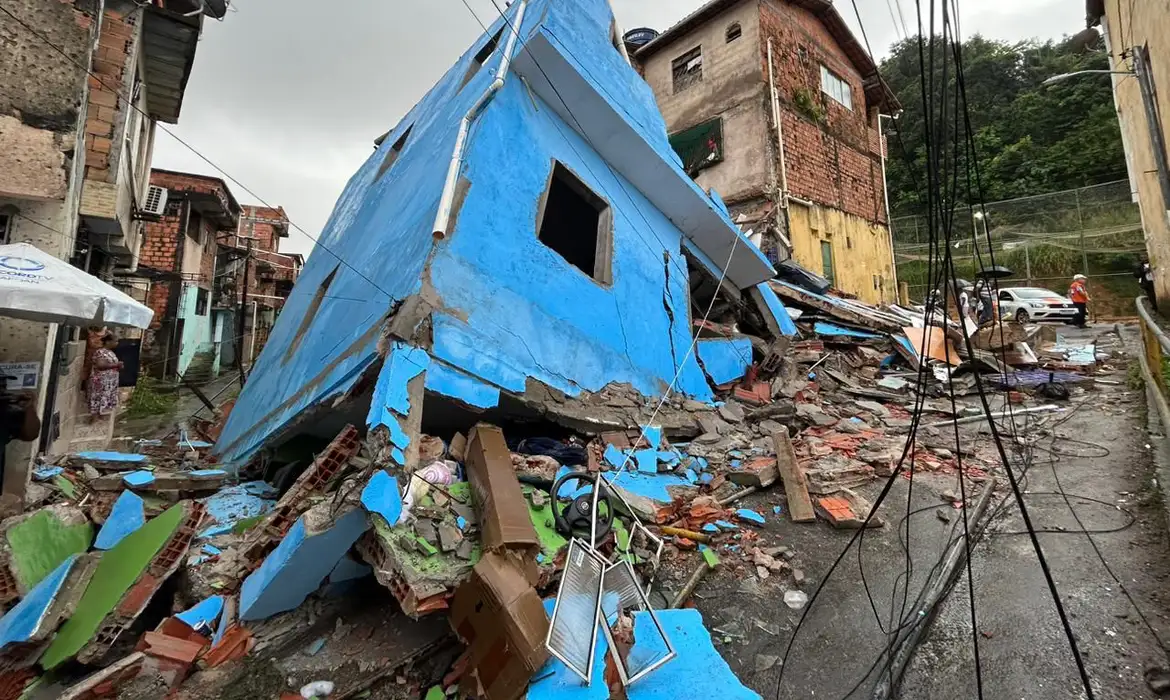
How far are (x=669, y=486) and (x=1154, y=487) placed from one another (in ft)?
12.3

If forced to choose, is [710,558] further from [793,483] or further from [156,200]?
[156,200]

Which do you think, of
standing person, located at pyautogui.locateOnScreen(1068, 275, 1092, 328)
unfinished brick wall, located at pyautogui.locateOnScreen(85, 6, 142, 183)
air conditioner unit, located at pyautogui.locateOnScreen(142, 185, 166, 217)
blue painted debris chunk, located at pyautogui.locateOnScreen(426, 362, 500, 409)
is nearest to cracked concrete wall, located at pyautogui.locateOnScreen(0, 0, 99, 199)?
unfinished brick wall, located at pyautogui.locateOnScreen(85, 6, 142, 183)

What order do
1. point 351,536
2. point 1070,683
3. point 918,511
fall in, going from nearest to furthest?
1. point 1070,683
2. point 351,536
3. point 918,511

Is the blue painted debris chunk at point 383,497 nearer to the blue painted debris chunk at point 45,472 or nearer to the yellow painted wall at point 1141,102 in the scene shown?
the blue painted debris chunk at point 45,472

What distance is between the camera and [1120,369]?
338 inches

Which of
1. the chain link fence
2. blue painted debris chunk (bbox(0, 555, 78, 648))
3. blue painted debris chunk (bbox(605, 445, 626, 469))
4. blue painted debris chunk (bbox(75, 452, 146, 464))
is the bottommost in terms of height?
blue painted debris chunk (bbox(0, 555, 78, 648))

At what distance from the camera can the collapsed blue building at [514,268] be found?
4.10m

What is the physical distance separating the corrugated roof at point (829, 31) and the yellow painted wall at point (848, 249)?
12.4ft

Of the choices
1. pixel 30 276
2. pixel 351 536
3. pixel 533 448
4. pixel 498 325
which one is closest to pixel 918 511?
pixel 533 448

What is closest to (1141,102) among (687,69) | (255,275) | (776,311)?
(776,311)

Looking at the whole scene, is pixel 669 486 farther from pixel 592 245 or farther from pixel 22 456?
pixel 22 456

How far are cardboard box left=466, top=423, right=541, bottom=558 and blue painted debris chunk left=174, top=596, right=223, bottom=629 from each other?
1.67 meters

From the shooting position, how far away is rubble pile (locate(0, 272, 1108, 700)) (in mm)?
2541

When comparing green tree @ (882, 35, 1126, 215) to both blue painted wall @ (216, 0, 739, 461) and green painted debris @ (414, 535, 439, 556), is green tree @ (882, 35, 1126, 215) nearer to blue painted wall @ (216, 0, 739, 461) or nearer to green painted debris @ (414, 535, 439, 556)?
blue painted wall @ (216, 0, 739, 461)
